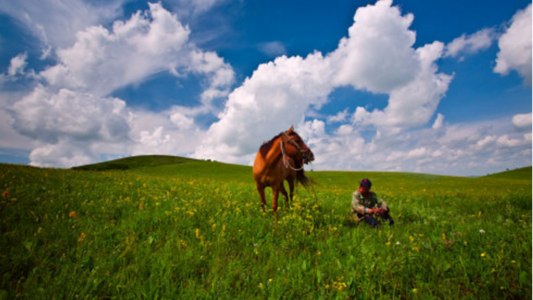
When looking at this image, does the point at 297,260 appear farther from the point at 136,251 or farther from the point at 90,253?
the point at 90,253

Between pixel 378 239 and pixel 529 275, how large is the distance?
7.87 feet

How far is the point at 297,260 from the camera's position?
4.26m

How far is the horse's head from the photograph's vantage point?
7051mm

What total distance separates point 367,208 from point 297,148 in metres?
2.82

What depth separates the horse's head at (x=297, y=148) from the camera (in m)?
7.05

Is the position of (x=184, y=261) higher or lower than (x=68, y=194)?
lower

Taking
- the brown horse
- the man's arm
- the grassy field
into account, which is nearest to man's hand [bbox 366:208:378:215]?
the man's arm

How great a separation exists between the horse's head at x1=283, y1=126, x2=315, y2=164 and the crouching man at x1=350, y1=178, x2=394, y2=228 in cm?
190

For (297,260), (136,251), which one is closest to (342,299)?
(297,260)

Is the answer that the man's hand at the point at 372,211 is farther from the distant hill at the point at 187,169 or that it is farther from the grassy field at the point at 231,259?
the distant hill at the point at 187,169

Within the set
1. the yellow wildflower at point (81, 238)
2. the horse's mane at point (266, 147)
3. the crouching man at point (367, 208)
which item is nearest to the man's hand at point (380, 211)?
the crouching man at point (367, 208)

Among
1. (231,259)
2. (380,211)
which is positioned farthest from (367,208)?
(231,259)

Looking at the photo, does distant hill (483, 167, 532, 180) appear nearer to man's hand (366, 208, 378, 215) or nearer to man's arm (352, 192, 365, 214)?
man's arm (352, 192, 365, 214)

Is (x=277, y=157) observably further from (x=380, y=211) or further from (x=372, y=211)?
(x=380, y=211)
